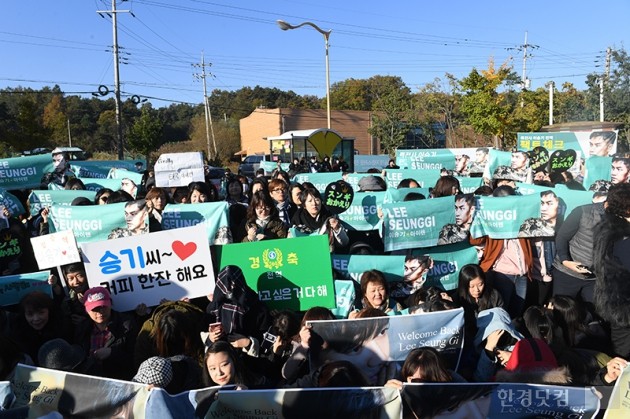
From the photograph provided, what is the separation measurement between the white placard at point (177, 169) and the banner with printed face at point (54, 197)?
1.45 m

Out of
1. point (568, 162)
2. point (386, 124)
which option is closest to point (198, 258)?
point (568, 162)

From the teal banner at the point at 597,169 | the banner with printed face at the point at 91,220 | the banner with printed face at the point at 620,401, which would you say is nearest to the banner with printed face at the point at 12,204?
the banner with printed face at the point at 91,220

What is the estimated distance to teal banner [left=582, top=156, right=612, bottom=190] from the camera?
9.67 metres

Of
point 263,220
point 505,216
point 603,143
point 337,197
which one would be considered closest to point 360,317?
point 263,220

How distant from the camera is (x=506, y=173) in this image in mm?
11055

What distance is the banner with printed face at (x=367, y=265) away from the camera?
5656 mm

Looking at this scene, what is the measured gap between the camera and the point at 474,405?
2820 millimetres

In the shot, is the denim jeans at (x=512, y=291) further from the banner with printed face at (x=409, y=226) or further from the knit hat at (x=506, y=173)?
the knit hat at (x=506, y=173)

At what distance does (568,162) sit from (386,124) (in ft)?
118

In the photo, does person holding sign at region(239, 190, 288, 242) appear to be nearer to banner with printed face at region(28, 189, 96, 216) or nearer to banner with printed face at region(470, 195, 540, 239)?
banner with printed face at region(470, 195, 540, 239)

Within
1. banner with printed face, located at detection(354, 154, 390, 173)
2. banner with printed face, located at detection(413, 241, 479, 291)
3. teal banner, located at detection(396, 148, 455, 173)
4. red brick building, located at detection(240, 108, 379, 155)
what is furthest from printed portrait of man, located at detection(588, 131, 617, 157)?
red brick building, located at detection(240, 108, 379, 155)

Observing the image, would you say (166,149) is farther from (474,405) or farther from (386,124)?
(474,405)

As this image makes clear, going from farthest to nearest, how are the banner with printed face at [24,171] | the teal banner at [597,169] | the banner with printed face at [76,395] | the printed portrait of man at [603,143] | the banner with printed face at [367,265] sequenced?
the printed portrait of man at [603,143]
the banner with printed face at [24,171]
the teal banner at [597,169]
the banner with printed face at [367,265]
the banner with printed face at [76,395]

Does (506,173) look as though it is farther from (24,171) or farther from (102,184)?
(24,171)
